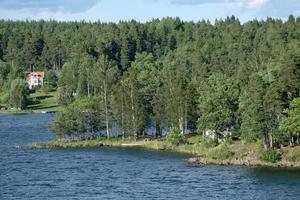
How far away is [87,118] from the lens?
139m

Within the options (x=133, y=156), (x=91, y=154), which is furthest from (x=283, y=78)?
(x=91, y=154)

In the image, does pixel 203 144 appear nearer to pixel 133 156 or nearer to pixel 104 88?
pixel 133 156

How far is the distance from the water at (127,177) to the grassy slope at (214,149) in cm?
294

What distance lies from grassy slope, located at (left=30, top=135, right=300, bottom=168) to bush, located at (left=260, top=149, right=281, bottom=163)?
61cm

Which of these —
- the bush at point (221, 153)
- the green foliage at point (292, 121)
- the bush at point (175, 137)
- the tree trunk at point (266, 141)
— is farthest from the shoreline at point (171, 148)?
the green foliage at point (292, 121)

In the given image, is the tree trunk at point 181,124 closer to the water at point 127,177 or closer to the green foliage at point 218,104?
the green foliage at point 218,104

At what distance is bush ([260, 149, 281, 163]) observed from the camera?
105 meters

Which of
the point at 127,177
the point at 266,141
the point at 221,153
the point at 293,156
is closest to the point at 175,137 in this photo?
the point at 221,153

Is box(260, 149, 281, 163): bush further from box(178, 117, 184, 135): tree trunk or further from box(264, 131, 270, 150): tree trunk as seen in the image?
box(178, 117, 184, 135): tree trunk

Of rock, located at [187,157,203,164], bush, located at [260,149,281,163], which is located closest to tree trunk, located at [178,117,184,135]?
rock, located at [187,157,203,164]

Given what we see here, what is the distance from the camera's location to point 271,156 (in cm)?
10488

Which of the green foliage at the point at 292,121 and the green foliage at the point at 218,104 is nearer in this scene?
the green foliage at the point at 292,121

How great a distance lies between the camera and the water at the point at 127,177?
89.2m

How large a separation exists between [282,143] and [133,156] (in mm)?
25393
